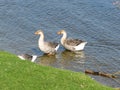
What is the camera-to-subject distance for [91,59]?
29625mm

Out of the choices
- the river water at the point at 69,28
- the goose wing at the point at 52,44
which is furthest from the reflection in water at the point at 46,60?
the goose wing at the point at 52,44

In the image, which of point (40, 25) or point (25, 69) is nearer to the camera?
point (25, 69)

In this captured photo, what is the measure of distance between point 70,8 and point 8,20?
6.70 meters

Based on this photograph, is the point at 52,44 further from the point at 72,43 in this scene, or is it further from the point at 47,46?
the point at 72,43

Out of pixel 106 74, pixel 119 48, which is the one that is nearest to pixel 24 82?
pixel 106 74

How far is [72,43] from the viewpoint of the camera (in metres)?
32.0

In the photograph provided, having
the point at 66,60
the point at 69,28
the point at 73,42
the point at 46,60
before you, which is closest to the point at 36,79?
the point at 66,60

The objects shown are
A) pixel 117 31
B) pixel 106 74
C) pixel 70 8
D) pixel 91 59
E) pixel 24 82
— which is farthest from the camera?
pixel 70 8

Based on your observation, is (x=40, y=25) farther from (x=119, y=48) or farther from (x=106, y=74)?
(x=106, y=74)

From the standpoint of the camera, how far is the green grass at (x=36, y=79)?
60.8 ft

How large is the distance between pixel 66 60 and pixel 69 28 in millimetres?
6196

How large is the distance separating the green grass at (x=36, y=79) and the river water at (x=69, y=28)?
548 centimetres

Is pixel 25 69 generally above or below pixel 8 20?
above

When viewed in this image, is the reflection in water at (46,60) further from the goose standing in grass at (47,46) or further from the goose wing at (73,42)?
the goose wing at (73,42)
